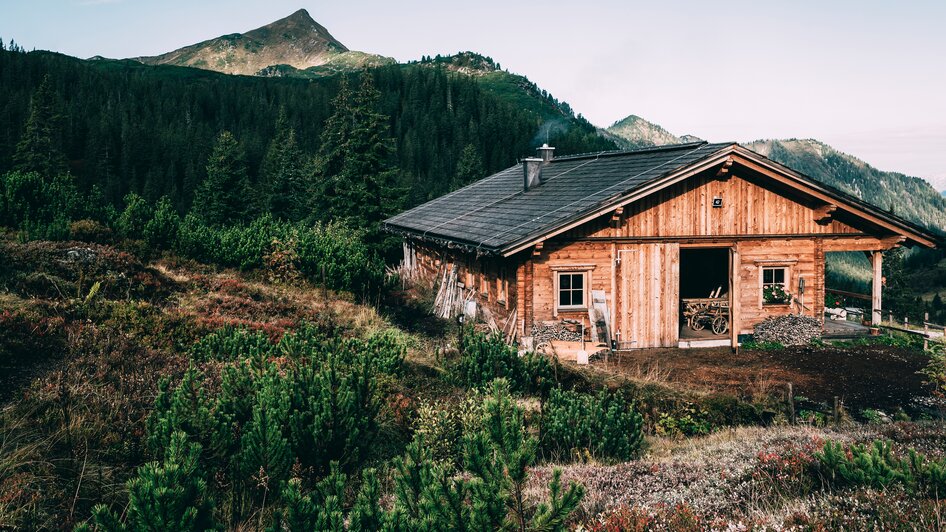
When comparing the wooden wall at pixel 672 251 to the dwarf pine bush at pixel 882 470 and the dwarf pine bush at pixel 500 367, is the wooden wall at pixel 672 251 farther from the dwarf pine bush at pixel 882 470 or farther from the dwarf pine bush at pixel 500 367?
the dwarf pine bush at pixel 882 470

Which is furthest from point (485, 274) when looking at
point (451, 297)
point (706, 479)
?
point (706, 479)

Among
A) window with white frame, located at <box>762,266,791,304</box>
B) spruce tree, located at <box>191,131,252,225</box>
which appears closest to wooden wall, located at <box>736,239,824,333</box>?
window with white frame, located at <box>762,266,791,304</box>

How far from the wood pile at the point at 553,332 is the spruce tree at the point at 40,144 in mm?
51019

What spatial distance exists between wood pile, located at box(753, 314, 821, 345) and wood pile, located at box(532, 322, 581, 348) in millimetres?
5777

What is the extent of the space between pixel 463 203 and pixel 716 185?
1163 cm

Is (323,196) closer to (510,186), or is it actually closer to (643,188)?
(510,186)

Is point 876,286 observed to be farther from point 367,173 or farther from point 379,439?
point 367,173

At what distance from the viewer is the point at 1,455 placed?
6.62 metres

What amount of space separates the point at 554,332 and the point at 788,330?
7.27 meters

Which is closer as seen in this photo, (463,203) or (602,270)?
(602,270)

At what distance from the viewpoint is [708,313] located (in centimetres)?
2133

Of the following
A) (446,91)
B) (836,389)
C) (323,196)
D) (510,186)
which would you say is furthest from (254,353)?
(446,91)

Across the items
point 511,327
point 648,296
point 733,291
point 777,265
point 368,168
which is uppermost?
A: point 368,168

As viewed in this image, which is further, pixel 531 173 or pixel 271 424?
pixel 531 173
